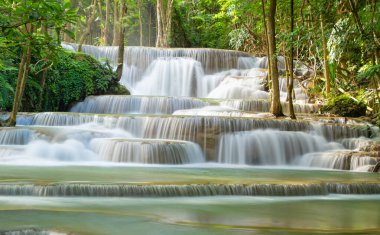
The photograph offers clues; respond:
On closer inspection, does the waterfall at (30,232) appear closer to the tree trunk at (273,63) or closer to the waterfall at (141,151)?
the waterfall at (141,151)

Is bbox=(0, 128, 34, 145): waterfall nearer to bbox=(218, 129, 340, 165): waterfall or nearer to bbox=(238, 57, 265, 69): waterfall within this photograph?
bbox=(218, 129, 340, 165): waterfall

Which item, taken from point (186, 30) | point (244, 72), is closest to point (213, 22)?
point (186, 30)

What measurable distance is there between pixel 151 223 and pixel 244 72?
1853 cm

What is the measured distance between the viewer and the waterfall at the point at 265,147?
12258 mm

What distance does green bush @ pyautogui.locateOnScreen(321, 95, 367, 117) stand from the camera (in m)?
16.0

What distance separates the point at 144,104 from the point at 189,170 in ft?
25.5

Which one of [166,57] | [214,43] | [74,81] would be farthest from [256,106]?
[214,43]

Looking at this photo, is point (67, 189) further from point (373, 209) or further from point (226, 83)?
point (226, 83)

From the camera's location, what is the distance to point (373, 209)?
6.66 meters

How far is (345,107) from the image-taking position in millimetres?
16156

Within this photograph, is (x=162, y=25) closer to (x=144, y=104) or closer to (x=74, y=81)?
(x=74, y=81)

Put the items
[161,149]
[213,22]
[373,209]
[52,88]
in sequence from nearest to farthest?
1. [373,209]
2. [161,149]
3. [52,88]
4. [213,22]

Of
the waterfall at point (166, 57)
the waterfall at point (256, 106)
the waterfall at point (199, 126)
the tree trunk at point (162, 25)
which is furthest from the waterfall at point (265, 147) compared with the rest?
the tree trunk at point (162, 25)

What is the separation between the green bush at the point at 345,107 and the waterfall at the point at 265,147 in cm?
392
